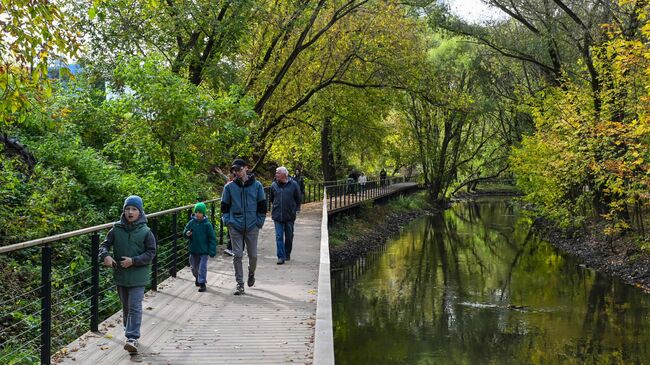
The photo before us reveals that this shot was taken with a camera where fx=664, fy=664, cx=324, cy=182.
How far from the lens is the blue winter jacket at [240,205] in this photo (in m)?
10.0

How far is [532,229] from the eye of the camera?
35.1 m

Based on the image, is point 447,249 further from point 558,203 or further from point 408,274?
point 408,274

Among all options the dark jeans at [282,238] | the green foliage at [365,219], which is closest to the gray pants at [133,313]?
the dark jeans at [282,238]

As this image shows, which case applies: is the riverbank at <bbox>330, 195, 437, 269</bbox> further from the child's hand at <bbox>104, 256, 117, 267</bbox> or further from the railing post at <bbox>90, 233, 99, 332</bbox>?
the child's hand at <bbox>104, 256, 117, 267</bbox>

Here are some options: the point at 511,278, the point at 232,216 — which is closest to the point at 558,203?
the point at 511,278

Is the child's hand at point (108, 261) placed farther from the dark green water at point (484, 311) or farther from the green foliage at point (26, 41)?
the dark green water at point (484, 311)

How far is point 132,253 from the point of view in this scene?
6816 millimetres

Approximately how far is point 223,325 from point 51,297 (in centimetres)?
211

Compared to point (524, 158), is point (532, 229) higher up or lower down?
lower down

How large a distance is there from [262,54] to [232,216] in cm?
1672

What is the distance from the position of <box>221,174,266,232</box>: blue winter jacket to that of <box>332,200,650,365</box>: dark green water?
4.36 meters

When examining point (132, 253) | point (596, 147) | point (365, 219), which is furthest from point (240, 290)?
point (365, 219)

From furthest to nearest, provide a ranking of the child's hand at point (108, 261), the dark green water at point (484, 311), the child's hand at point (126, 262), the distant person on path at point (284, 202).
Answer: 1. the dark green water at point (484, 311)
2. the distant person on path at point (284, 202)
3. the child's hand at point (126, 262)
4. the child's hand at point (108, 261)

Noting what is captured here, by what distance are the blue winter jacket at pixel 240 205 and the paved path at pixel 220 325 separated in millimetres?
1115
